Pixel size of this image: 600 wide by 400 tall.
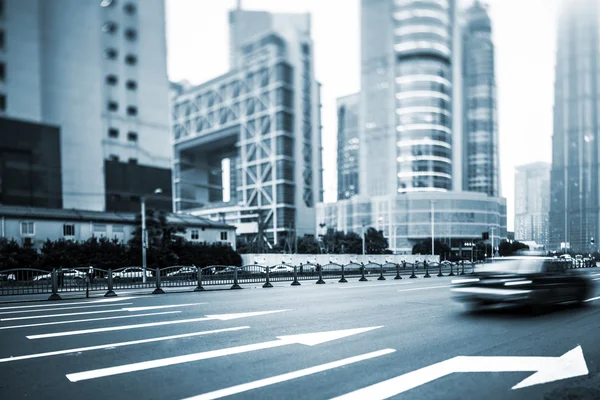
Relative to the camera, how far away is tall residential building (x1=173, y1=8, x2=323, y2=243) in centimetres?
11781

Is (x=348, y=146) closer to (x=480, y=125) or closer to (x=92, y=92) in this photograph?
(x=480, y=125)

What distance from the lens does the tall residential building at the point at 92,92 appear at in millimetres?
34281

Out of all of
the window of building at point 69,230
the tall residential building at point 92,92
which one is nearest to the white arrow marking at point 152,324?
the tall residential building at point 92,92

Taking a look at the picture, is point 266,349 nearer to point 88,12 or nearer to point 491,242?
point 88,12

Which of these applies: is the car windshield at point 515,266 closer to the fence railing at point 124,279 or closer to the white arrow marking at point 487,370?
the white arrow marking at point 487,370

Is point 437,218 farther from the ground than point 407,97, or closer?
closer

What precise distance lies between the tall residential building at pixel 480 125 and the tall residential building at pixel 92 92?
10535 cm

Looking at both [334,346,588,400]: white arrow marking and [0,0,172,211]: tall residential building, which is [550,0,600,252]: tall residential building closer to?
[0,0,172,211]: tall residential building

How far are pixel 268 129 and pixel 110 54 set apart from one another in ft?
252

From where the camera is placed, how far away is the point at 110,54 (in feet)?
148

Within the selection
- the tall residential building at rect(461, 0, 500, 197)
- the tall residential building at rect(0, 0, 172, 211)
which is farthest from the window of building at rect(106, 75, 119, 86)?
the tall residential building at rect(461, 0, 500, 197)

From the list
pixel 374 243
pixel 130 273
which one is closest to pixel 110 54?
pixel 130 273

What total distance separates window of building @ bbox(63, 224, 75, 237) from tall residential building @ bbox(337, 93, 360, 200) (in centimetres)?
9812

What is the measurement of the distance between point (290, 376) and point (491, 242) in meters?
110
